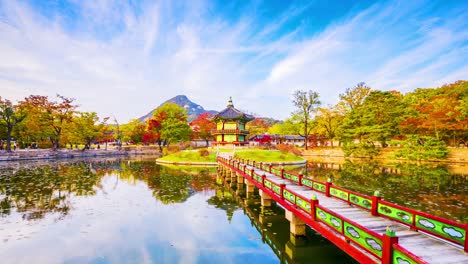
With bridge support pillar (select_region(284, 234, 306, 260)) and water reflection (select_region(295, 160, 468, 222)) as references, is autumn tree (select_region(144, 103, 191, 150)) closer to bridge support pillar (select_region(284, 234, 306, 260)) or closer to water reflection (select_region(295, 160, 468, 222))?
water reflection (select_region(295, 160, 468, 222))

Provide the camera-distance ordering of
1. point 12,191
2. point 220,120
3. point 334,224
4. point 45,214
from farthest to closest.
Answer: point 220,120
point 12,191
point 45,214
point 334,224

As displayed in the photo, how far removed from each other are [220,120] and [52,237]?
42.2 meters

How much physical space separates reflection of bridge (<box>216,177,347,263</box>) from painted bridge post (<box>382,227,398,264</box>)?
12.3 feet

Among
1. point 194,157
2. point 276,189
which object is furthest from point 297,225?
point 194,157

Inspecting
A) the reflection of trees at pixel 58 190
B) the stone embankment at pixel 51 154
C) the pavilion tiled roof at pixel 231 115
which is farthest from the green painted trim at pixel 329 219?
the stone embankment at pixel 51 154

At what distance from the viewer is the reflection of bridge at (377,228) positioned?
237 inches

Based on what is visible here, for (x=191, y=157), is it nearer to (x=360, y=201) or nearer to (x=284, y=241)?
(x=284, y=241)

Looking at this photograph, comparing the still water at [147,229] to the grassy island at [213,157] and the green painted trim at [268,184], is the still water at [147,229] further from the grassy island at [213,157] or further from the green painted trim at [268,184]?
the grassy island at [213,157]

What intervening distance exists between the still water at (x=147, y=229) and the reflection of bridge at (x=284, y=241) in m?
0.03

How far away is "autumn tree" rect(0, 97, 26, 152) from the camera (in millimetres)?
46950

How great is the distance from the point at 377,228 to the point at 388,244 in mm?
3169

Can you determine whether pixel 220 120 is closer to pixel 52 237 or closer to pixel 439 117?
pixel 439 117

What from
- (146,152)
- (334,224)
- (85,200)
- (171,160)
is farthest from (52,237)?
(146,152)

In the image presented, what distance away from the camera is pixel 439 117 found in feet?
139
